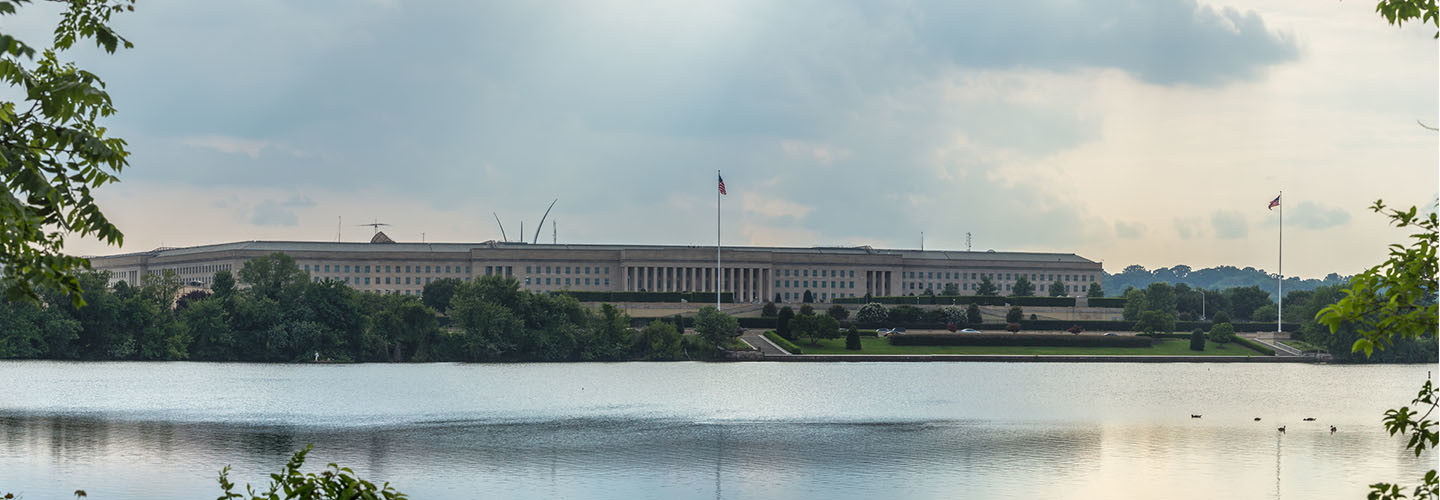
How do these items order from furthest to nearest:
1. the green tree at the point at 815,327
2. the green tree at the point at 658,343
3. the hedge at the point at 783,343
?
1. the green tree at the point at 815,327
2. the hedge at the point at 783,343
3. the green tree at the point at 658,343

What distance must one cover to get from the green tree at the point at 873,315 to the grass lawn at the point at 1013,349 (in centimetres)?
730

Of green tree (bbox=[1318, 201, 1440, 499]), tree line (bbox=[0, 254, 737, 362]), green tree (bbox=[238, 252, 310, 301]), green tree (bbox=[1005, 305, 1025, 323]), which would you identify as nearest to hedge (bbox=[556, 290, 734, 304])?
green tree (bbox=[1005, 305, 1025, 323])

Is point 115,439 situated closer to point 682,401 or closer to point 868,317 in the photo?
point 682,401

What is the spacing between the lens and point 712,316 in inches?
4998

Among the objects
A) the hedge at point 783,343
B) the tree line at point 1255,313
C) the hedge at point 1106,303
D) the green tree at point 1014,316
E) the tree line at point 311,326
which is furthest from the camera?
the hedge at point 1106,303

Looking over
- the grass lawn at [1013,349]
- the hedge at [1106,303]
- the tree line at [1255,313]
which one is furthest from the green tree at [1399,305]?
the hedge at [1106,303]

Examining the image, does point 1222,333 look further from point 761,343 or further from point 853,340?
point 761,343

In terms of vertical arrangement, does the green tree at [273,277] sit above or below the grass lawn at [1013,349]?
above

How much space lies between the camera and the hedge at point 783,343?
131m

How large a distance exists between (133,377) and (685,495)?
5893cm

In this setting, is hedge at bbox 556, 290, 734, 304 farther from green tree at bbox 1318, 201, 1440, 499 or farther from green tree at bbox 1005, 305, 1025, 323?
green tree at bbox 1318, 201, 1440, 499

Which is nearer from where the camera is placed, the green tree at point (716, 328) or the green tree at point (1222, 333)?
the green tree at point (716, 328)

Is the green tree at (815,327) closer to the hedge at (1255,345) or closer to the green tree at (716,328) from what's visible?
the green tree at (716,328)

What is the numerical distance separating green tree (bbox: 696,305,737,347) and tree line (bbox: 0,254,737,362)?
9.76ft
